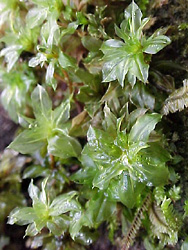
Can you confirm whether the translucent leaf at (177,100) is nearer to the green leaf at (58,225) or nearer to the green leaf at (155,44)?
the green leaf at (155,44)

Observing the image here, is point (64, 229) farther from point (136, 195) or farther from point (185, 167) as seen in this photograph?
point (185, 167)

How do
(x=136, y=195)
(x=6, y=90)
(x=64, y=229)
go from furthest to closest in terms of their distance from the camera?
(x=6, y=90) < (x=64, y=229) < (x=136, y=195)

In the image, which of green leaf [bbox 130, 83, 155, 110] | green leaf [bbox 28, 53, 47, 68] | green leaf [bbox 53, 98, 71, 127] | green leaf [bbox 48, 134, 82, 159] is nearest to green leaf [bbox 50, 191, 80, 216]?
green leaf [bbox 48, 134, 82, 159]

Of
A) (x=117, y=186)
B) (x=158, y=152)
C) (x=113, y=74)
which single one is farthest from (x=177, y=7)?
(x=117, y=186)

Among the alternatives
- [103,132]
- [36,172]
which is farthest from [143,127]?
[36,172]

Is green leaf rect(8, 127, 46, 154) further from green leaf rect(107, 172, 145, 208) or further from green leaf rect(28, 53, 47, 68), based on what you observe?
green leaf rect(107, 172, 145, 208)

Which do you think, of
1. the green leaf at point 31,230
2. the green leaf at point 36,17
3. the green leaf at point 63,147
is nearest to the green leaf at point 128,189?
the green leaf at point 63,147

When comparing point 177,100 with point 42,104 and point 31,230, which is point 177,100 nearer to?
point 42,104
